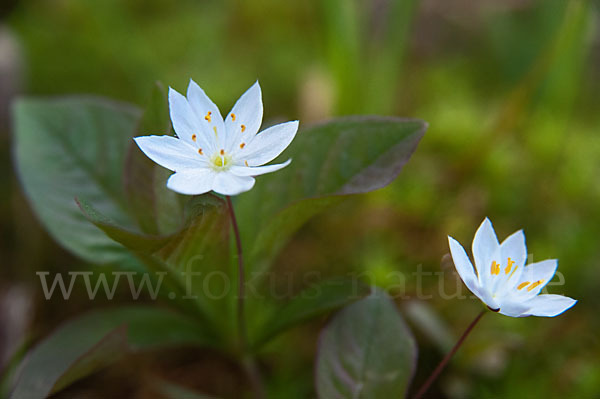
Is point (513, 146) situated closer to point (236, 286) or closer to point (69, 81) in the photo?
point (236, 286)

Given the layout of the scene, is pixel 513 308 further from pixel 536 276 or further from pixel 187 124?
pixel 187 124

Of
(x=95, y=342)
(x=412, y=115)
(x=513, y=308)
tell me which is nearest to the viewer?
(x=513, y=308)

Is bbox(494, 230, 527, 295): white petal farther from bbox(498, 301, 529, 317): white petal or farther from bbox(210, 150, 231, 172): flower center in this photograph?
bbox(210, 150, 231, 172): flower center

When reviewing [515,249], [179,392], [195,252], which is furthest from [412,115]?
[179,392]

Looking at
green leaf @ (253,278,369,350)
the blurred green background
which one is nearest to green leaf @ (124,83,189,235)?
green leaf @ (253,278,369,350)

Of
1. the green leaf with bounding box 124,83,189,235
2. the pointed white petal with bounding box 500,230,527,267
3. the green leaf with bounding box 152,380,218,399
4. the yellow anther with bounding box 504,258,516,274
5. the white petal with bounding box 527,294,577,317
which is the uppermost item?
the green leaf with bounding box 124,83,189,235

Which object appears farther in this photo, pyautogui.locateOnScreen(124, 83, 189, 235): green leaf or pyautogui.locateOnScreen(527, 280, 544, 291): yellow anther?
pyautogui.locateOnScreen(124, 83, 189, 235): green leaf

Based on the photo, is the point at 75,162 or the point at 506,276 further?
the point at 75,162

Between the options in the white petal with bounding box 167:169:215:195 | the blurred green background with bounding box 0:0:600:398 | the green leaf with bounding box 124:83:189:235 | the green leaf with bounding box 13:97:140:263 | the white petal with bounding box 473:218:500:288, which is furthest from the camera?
the blurred green background with bounding box 0:0:600:398
